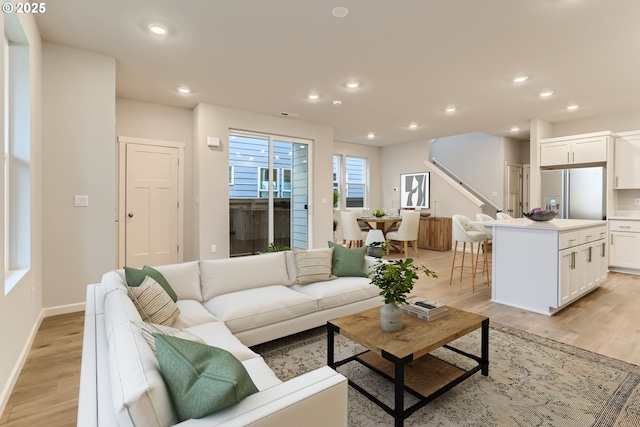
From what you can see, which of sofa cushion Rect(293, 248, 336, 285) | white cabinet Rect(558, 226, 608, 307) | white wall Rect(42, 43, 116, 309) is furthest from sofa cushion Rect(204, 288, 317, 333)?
white cabinet Rect(558, 226, 608, 307)

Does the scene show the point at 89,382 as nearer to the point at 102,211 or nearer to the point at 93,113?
the point at 102,211

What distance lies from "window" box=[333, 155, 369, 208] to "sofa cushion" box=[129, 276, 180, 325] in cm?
637

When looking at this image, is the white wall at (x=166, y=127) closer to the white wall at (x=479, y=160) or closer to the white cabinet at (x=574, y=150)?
the white cabinet at (x=574, y=150)

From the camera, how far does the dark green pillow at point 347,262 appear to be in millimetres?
3182

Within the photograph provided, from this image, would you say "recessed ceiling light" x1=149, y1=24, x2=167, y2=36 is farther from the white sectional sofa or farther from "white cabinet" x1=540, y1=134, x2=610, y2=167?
"white cabinet" x1=540, y1=134, x2=610, y2=167

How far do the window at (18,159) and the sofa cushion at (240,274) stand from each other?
1386mm

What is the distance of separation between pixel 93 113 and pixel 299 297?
2.86 metres

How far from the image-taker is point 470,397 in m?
1.93

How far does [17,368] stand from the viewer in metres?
2.17

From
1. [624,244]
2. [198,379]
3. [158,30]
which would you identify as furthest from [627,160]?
[198,379]

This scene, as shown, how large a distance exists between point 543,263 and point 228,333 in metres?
3.17

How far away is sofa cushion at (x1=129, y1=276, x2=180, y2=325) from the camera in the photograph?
191 centimetres

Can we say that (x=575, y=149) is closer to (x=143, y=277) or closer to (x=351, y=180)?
(x=351, y=180)

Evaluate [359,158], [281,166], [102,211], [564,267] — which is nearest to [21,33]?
[102,211]
